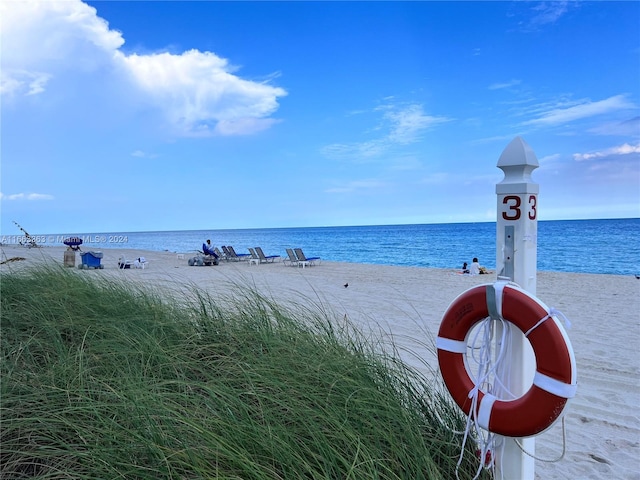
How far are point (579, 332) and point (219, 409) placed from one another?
4688 mm

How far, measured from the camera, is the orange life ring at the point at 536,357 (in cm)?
151

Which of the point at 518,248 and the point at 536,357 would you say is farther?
the point at 518,248

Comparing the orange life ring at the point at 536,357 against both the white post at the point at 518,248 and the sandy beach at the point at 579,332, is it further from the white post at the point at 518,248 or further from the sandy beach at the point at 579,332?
the sandy beach at the point at 579,332

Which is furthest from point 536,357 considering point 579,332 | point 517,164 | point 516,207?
point 579,332

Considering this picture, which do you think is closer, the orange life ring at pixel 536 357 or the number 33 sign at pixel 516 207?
the orange life ring at pixel 536 357

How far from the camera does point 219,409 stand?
5.47 ft

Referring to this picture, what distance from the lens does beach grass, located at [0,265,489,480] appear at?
1.37 meters

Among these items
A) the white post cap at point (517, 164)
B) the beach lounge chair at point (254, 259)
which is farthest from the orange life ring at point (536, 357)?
the beach lounge chair at point (254, 259)

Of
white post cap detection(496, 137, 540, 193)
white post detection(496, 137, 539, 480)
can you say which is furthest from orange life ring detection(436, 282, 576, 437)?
white post cap detection(496, 137, 540, 193)

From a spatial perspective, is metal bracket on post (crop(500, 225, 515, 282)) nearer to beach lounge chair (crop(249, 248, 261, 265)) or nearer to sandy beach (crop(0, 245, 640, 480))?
sandy beach (crop(0, 245, 640, 480))

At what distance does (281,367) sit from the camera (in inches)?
75.7

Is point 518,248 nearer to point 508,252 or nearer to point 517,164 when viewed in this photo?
point 508,252

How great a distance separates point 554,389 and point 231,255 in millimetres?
17113

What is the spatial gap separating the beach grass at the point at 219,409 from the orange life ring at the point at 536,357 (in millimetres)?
224
